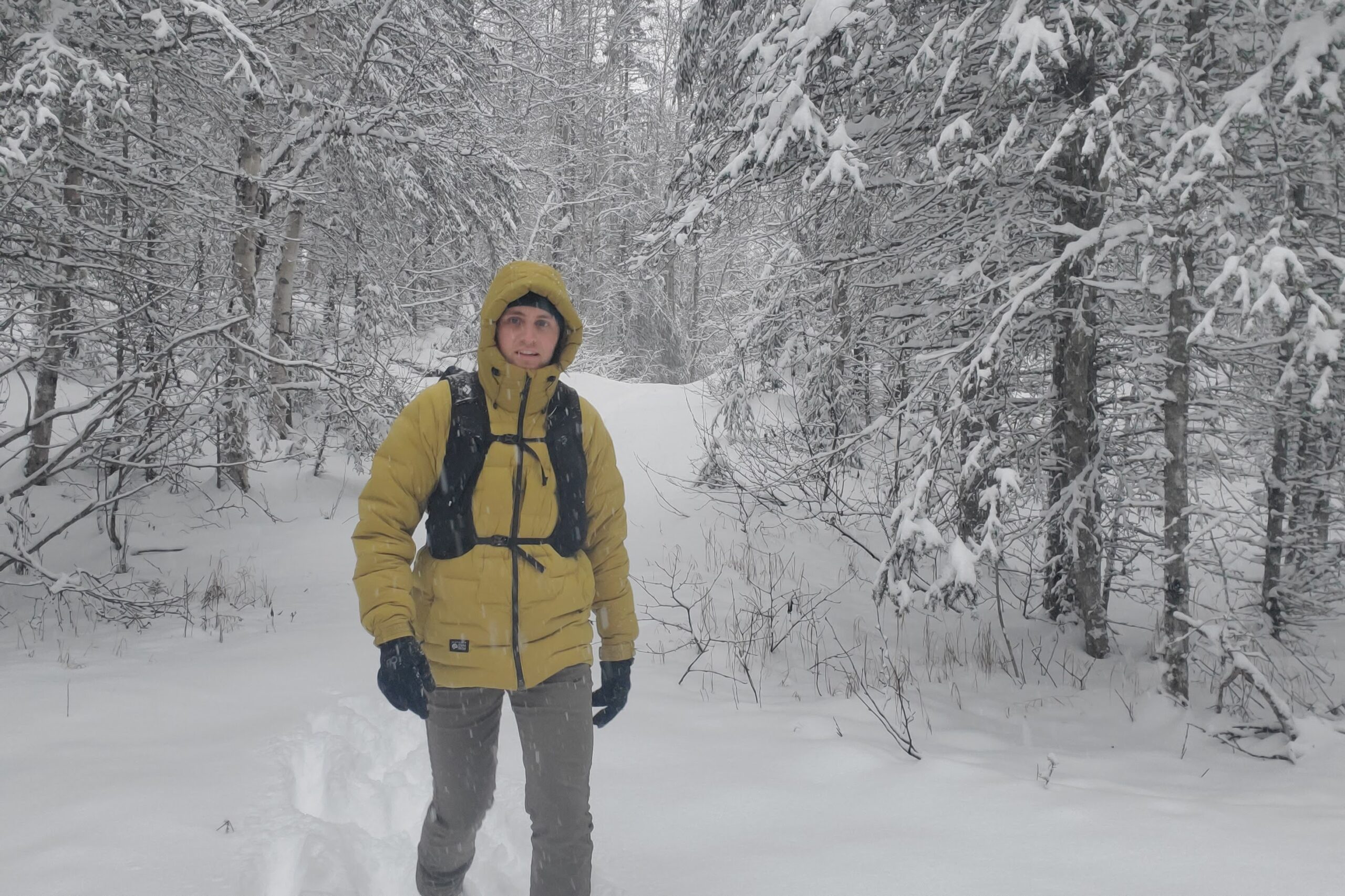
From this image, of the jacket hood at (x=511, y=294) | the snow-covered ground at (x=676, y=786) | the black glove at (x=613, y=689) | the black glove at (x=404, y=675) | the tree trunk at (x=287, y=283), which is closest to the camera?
the black glove at (x=404, y=675)

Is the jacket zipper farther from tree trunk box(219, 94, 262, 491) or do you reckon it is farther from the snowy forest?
tree trunk box(219, 94, 262, 491)

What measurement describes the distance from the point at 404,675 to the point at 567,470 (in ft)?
2.40

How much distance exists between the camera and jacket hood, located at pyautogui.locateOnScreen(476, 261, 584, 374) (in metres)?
2.48

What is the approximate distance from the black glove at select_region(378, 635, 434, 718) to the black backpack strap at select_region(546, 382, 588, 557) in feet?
1.60

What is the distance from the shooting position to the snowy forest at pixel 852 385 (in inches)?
161

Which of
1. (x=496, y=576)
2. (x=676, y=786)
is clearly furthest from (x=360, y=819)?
(x=496, y=576)

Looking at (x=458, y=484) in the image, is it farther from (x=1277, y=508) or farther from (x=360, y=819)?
(x=1277, y=508)

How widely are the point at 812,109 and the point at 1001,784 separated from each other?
3.69 m

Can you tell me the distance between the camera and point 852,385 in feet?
25.6

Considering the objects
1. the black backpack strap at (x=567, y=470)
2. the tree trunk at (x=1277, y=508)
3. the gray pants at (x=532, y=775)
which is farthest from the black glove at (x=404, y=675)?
the tree trunk at (x=1277, y=508)

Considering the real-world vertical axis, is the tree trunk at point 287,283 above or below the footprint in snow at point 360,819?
above

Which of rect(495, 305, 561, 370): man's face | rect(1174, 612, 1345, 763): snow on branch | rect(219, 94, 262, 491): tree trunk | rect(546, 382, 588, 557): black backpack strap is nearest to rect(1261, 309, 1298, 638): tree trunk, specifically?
rect(1174, 612, 1345, 763): snow on branch

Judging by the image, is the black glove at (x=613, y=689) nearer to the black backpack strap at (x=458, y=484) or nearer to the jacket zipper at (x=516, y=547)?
Answer: the jacket zipper at (x=516, y=547)

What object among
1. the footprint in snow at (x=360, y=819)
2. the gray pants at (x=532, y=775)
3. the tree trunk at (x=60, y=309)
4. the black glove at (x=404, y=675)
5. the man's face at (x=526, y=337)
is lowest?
the footprint in snow at (x=360, y=819)
